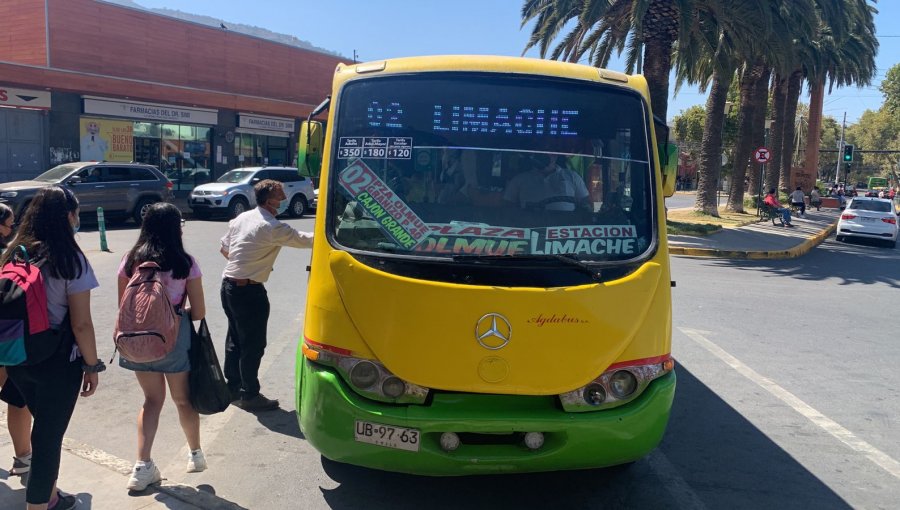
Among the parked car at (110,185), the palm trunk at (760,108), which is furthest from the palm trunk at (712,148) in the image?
the parked car at (110,185)

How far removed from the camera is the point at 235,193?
21.0 m

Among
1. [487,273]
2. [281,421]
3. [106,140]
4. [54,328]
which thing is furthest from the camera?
[106,140]

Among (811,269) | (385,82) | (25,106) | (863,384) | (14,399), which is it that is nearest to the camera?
(14,399)

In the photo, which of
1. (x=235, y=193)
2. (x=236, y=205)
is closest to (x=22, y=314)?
(x=235, y=193)

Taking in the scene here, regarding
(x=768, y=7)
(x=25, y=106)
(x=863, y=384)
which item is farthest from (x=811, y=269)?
(x=25, y=106)

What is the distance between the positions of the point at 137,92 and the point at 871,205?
85.1ft

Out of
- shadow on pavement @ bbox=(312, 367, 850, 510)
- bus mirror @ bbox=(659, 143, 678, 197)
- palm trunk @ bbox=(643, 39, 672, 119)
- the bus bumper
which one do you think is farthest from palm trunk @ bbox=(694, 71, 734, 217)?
the bus bumper

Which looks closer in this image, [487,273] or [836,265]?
[487,273]

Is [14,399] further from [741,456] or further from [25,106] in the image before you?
[25,106]

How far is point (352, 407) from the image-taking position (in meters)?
3.46

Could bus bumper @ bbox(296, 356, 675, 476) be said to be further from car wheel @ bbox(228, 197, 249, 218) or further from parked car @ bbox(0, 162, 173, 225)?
car wheel @ bbox(228, 197, 249, 218)

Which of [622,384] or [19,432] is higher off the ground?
[622,384]

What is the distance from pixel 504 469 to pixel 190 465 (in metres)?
1.95

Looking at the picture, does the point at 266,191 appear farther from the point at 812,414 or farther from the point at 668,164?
the point at 812,414
